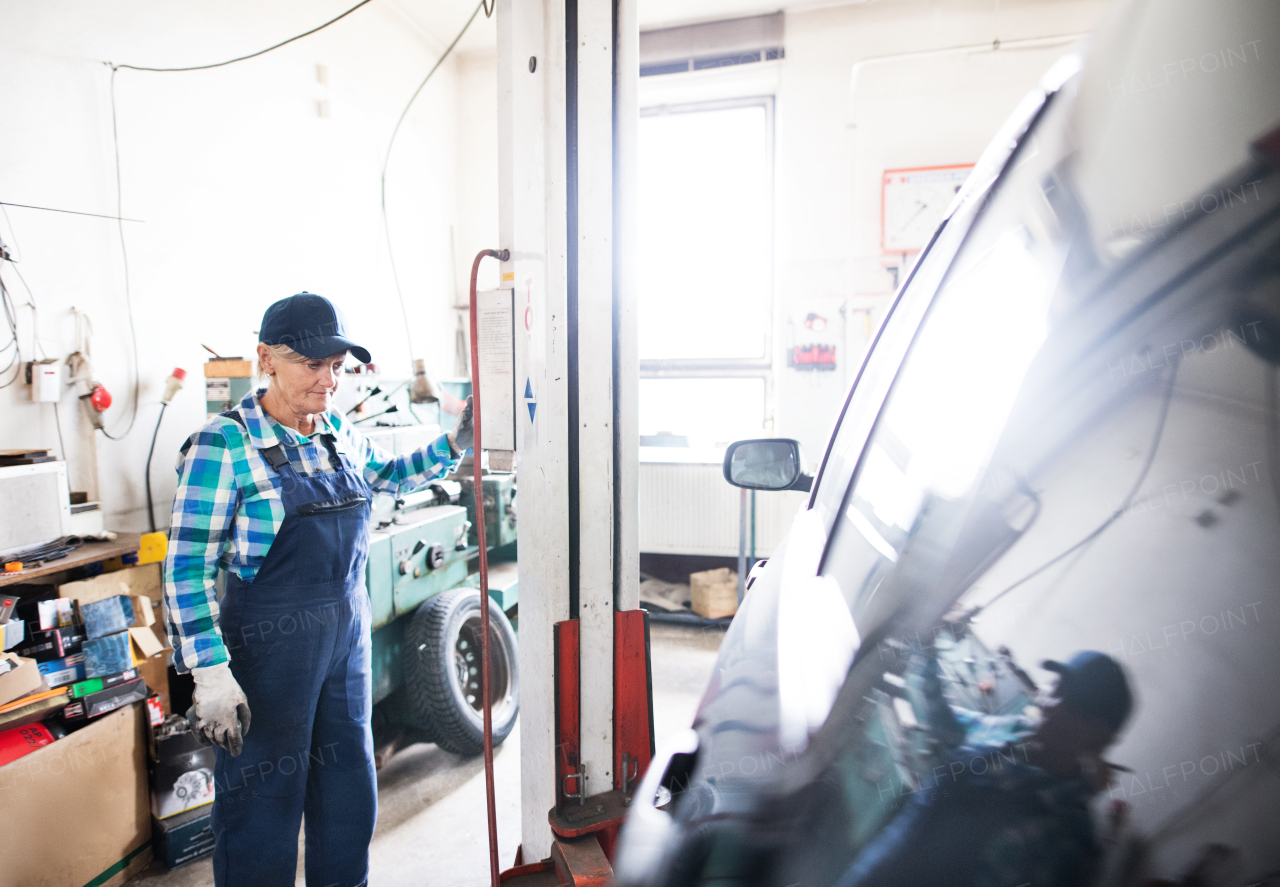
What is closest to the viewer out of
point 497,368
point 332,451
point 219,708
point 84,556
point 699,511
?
point 497,368

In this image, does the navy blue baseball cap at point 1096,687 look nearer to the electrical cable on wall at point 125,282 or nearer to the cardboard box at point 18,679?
the cardboard box at point 18,679

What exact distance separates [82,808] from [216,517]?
1.12 m

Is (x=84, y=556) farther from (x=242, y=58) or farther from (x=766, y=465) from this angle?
(x=242, y=58)

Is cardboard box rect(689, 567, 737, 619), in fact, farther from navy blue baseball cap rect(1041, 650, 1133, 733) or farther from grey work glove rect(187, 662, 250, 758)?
navy blue baseball cap rect(1041, 650, 1133, 733)

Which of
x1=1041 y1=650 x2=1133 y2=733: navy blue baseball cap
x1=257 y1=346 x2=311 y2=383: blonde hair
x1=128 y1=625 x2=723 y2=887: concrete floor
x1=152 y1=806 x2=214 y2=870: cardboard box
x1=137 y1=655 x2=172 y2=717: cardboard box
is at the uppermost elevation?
x1=257 y1=346 x2=311 y2=383: blonde hair

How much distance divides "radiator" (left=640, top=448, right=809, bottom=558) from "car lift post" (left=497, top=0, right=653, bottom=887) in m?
2.82

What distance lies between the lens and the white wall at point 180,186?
7.06 ft

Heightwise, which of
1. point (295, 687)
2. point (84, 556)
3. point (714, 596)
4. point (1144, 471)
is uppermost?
point (1144, 471)

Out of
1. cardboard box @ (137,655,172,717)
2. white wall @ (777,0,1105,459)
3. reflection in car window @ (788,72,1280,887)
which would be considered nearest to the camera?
reflection in car window @ (788,72,1280,887)

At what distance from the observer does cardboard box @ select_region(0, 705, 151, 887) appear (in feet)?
5.42

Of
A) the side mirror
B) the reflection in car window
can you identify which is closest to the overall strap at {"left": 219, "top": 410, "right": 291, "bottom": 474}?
the side mirror

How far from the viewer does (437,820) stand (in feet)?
7.25

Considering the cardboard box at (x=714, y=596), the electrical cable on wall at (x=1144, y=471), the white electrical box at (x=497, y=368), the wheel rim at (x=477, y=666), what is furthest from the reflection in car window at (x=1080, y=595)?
the cardboard box at (x=714, y=596)

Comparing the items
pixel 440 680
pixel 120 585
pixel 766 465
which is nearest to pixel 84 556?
pixel 120 585
